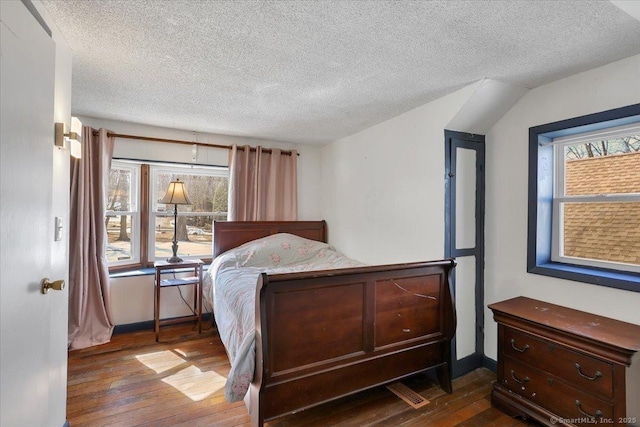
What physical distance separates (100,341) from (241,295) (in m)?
1.76

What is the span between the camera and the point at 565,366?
176 cm

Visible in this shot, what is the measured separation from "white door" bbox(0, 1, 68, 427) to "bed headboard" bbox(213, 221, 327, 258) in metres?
2.29

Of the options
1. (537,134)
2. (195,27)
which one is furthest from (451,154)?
(195,27)

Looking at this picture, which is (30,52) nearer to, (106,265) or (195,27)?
(195,27)

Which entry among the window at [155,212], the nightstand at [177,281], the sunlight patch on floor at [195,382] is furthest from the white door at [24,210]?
the window at [155,212]

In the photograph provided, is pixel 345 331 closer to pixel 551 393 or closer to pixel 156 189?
pixel 551 393

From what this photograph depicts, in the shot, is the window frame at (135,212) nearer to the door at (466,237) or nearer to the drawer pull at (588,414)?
the door at (466,237)

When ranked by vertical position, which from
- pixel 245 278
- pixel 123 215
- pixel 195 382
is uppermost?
pixel 123 215

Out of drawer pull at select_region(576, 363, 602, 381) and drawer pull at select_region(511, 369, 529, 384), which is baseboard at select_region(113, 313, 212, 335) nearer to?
drawer pull at select_region(511, 369, 529, 384)

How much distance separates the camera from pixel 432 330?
7.28 feet

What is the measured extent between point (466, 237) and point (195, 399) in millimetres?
2361

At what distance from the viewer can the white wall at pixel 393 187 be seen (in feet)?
8.30

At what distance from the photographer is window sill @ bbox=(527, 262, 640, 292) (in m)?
1.83

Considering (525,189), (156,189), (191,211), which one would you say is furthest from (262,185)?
(525,189)
